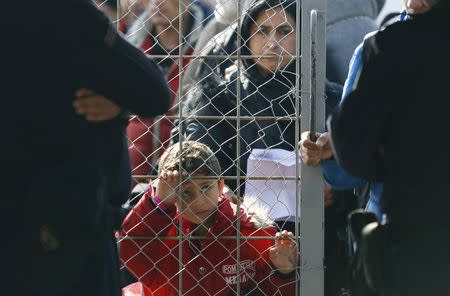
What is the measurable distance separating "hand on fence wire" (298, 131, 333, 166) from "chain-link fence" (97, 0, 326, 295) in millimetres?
56

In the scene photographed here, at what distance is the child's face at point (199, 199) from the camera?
153 inches

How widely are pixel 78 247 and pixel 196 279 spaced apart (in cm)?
123

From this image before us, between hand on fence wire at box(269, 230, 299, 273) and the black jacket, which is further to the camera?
the black jacket

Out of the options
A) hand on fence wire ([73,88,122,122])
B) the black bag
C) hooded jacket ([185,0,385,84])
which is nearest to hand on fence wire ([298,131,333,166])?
hooded jacket ([185,0,385,84])

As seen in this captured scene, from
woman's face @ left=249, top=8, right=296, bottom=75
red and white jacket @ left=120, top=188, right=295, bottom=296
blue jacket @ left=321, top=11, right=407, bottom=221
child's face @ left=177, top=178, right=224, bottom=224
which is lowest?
red and white jacket @ left=120, top=188, right=295, bottom=296

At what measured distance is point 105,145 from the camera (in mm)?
2707

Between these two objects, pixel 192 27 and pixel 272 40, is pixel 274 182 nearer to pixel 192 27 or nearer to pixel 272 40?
pixel 272 40

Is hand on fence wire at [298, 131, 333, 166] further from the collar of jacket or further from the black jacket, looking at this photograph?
the collar of jacket

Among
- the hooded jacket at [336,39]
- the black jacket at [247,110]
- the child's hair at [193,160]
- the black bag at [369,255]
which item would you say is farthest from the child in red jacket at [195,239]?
the black bag at [369,255]

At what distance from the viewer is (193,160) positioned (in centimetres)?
385

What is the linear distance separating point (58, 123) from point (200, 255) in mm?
1361

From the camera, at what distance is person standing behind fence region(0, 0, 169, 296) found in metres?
2.59

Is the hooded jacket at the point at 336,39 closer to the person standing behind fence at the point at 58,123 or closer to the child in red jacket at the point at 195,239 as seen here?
the child in red jacket at the point at 195,239

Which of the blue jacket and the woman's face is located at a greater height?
the woman's face
